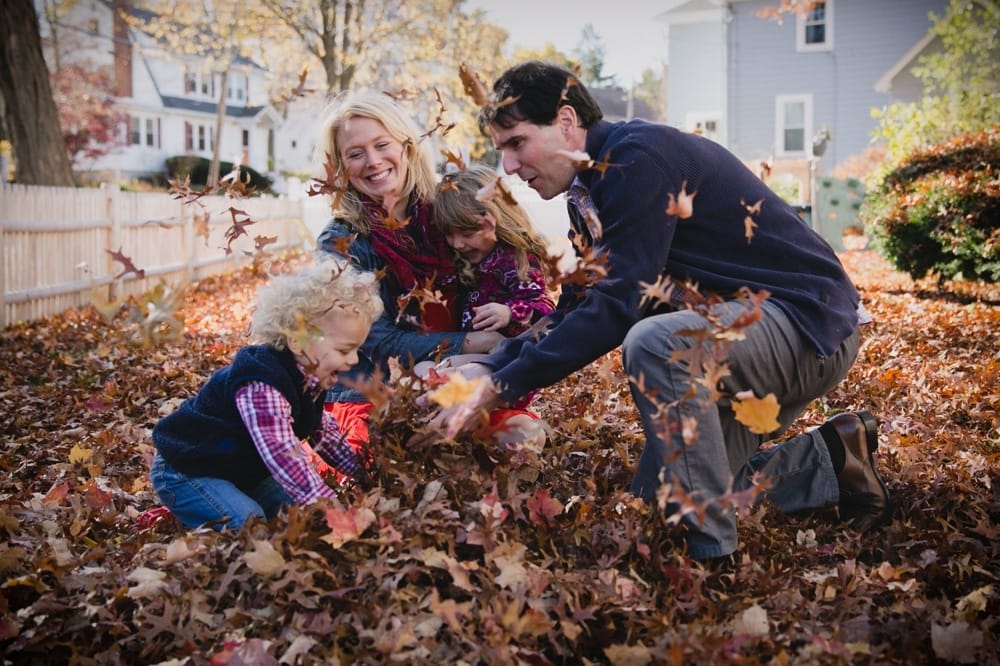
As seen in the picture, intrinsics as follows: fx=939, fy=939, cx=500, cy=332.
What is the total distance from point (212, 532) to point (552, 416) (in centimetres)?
194

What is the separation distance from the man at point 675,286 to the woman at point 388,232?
0.74 metres

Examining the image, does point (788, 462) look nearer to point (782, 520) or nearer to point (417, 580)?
point (782, 520)

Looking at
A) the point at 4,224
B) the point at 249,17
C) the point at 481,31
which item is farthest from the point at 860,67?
the point at 4,224

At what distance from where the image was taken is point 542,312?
4.00 meters

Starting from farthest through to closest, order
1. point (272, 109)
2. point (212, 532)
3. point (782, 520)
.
Answer: 1. point (272, 109)
2. point (782, 520)
3. point (212, 532)

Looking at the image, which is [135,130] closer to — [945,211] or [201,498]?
[945,211]

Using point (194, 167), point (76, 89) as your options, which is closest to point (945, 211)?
point (76, 89)

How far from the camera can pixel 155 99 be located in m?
45.7


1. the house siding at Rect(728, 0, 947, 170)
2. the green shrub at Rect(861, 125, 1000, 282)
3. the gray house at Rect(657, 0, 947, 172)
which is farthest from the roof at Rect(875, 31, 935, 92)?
the green shrub at Rect(861, 125, 1000, 282)

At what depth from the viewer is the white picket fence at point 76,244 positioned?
9.47 metres

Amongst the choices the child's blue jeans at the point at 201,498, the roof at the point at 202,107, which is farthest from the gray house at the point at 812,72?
the roof at the point at 202,107

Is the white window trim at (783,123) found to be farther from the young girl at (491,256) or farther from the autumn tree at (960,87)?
the young girl at (491,256)

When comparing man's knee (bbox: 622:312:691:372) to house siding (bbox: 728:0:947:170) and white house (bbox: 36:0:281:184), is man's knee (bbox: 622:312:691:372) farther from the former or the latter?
white house (bbox: 36:0:281:184)

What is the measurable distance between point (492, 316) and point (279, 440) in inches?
46.5
